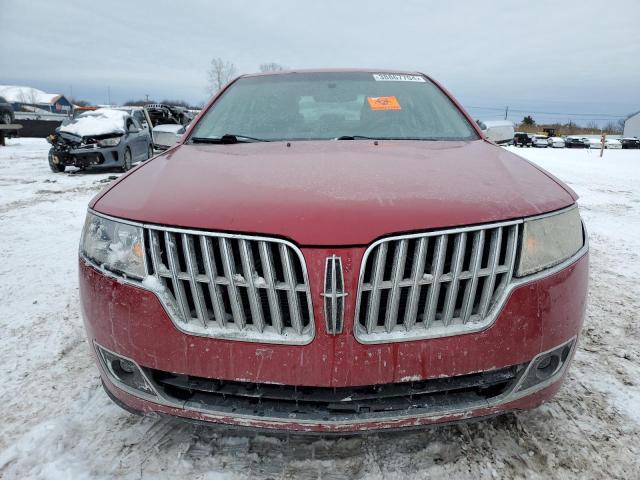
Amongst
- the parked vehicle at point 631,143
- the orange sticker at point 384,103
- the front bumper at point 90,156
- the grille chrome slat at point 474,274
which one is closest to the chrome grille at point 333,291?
the grille chrome slat at point 474,274

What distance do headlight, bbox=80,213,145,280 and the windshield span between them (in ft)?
3.21

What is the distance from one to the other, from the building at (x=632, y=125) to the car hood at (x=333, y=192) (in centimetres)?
8763

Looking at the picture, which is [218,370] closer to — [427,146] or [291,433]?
[291,433]

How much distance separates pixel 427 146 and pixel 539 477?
4.78 feet

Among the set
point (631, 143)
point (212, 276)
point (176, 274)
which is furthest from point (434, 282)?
point (631, 143)

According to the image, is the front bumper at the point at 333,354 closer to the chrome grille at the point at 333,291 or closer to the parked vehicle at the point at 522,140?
the chrome grille at the point at 333,291

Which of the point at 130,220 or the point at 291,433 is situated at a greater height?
the point at 130,220

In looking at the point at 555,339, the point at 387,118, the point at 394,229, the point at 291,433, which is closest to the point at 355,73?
the point at 387,118

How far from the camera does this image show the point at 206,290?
1341 mm

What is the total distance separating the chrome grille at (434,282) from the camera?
1285 mm

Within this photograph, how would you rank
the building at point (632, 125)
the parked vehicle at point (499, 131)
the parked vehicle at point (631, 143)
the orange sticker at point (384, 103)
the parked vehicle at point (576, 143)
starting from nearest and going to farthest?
the orange sticker at point (384, 103) < the parked vehicle at point (499, 131) < the parked vehicle at point (576, 143) < the parked vehicle at point (631, 143) < the building at point (632, 125)

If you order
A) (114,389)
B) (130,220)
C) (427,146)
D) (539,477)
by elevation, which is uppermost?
(427,146)

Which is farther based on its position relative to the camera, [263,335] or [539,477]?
[539,477]

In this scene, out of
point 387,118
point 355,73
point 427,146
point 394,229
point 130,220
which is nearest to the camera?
point 394,229
